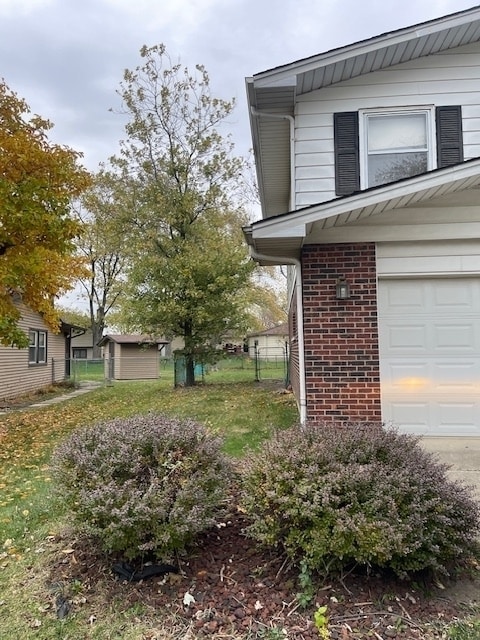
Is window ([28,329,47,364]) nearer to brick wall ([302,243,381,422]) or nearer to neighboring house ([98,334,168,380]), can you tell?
neighboring house ([98,334,168,380])

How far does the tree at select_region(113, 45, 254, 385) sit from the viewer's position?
16.1m

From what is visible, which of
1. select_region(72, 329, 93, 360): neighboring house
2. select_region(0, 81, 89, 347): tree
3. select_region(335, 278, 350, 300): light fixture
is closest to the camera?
select_region(335, 278, 350, 300): light fixture

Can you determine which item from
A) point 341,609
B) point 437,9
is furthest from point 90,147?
point 341,609

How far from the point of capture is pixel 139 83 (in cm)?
1762

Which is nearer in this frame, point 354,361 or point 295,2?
point 354,361

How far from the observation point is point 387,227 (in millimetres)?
6418

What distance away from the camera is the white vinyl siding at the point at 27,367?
1510 cm

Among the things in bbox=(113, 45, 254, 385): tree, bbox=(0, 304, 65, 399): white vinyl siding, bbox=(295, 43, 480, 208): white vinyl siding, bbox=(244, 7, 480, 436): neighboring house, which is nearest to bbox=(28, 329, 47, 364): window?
bbox=(0, 304, 65, 399): white vinyl siding

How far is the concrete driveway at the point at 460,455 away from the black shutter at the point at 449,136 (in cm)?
398

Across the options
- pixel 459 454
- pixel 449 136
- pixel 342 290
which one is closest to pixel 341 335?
pixel 342 290

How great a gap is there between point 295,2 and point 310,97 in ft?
21.0

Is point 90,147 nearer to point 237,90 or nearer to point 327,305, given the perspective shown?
point 237,90

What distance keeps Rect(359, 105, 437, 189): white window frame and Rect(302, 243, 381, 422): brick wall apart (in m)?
1.35

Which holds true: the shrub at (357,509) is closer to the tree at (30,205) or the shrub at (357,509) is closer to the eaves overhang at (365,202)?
the eaves overhang at (365,202)
